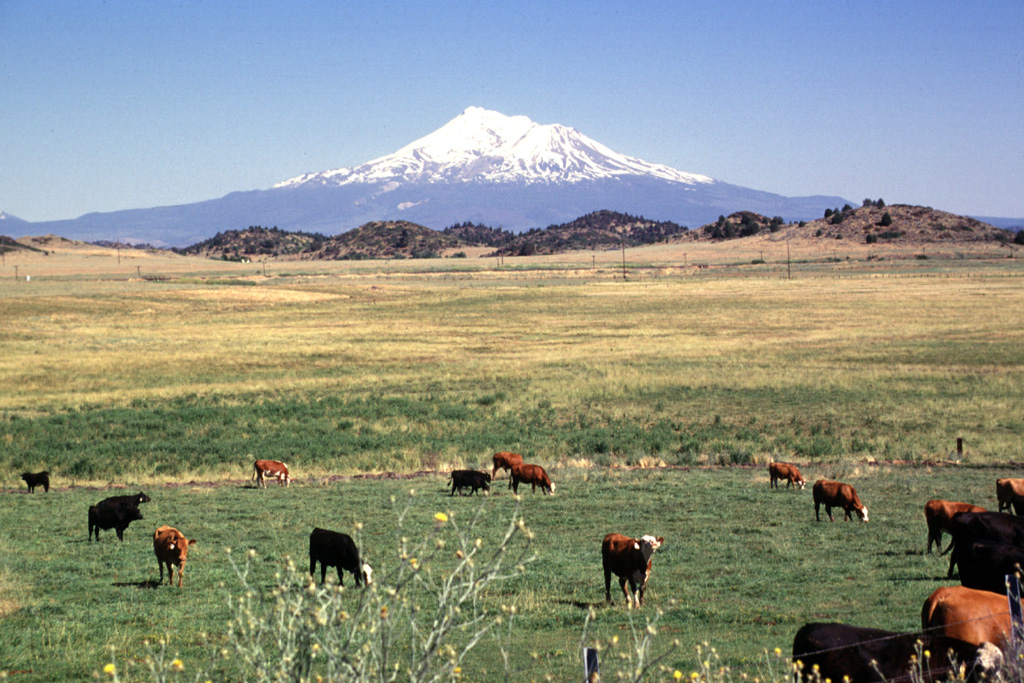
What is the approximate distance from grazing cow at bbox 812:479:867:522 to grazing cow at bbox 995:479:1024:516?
2.21 metres

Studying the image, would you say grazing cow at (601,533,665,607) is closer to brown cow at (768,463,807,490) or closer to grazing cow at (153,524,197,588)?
grazing cow at (153,524,197,588)

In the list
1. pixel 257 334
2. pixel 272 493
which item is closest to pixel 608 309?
pixel 257 334

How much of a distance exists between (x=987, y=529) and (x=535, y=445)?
17298 millimetres

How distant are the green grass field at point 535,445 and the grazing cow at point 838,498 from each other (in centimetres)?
47

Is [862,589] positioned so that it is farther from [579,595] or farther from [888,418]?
[888,418]

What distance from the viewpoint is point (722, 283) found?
106 meters

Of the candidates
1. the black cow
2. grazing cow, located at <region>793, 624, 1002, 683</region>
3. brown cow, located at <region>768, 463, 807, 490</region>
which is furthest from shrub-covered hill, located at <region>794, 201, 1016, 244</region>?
grazing cow, located at <region>793, 624, 1002, 683</region>

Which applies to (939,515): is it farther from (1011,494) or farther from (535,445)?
(535,445)

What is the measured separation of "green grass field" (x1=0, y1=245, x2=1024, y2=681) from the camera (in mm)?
11227

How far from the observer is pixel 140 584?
1270 cm

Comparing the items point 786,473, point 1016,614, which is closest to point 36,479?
point 786,473

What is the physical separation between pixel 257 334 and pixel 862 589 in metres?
53.7

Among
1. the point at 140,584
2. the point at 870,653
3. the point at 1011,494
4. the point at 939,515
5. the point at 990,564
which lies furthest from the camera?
the point at 1011,494

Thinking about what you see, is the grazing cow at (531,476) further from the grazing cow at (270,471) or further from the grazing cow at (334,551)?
the grazing cow at (334,551)
